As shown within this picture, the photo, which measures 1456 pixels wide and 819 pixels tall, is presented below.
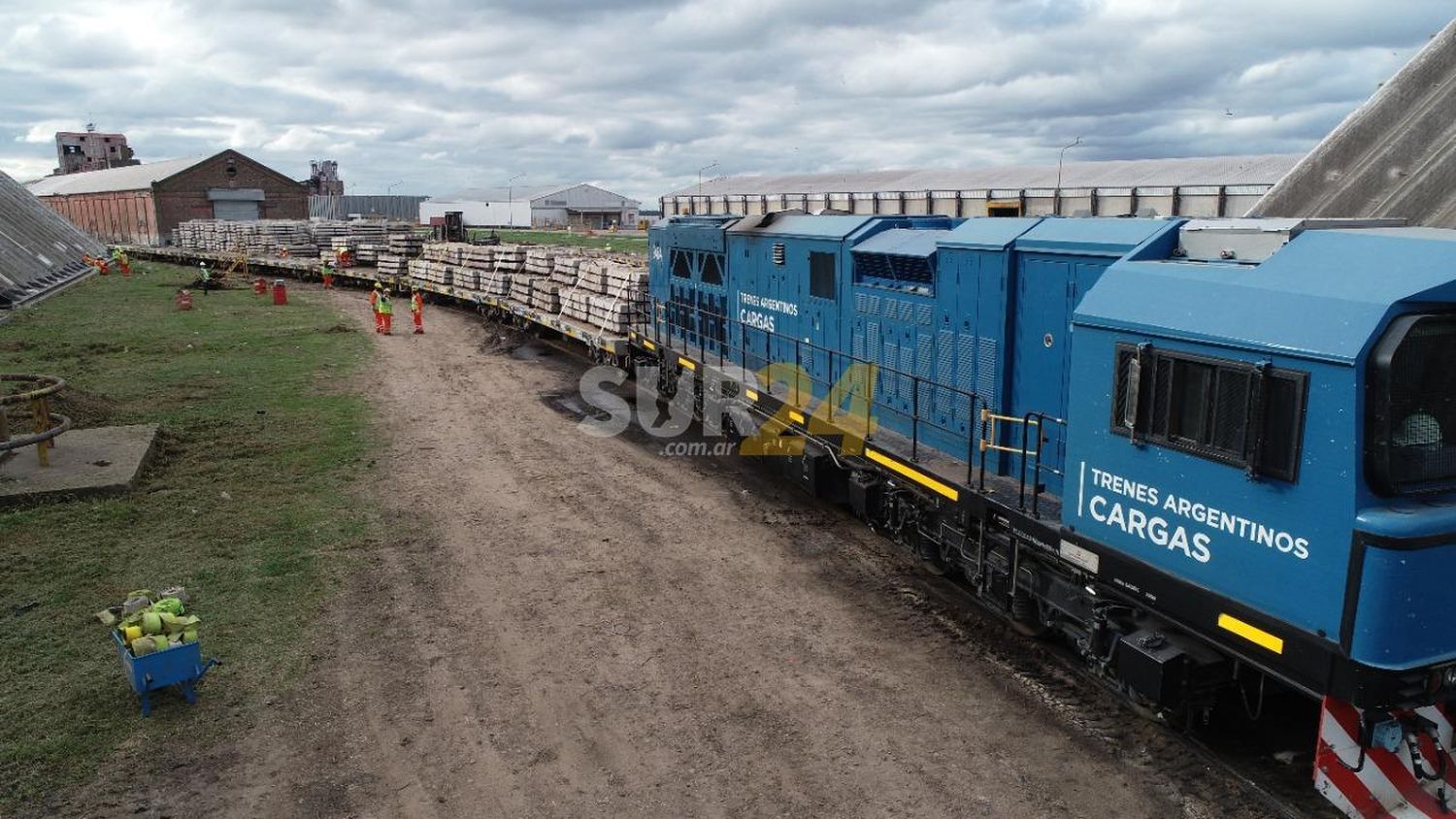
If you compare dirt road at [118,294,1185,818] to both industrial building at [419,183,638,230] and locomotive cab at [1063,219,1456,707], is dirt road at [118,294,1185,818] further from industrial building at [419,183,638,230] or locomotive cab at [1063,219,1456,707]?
industrial building at [419,183,638,230]

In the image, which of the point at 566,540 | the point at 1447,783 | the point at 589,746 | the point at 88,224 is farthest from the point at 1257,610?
the point at 88,224

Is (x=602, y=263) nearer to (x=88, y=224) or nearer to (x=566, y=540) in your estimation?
(x=566, y=540)

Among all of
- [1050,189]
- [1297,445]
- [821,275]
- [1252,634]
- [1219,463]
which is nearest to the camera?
[1297,445]

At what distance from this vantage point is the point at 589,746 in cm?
678

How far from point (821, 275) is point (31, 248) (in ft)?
36.6

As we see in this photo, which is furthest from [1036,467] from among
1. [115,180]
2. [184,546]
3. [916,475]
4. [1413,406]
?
[115,180]

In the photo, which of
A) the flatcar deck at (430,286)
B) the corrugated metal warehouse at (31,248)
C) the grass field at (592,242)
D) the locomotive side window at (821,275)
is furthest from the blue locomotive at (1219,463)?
the grass field at (592,242)

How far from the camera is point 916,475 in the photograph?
Answer: 363 inches

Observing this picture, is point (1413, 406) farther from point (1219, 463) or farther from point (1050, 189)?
point (1050, 189)

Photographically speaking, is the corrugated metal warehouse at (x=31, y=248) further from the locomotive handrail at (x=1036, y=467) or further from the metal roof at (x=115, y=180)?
the metal roof at (x=115, y=180)

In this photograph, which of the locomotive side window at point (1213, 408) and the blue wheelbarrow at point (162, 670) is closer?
the locomotive side window at point (1213, 408)

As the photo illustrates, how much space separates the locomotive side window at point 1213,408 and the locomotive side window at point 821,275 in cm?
660

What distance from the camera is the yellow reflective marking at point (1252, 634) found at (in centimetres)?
539

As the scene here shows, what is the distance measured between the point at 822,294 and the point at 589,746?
777 centimetres
